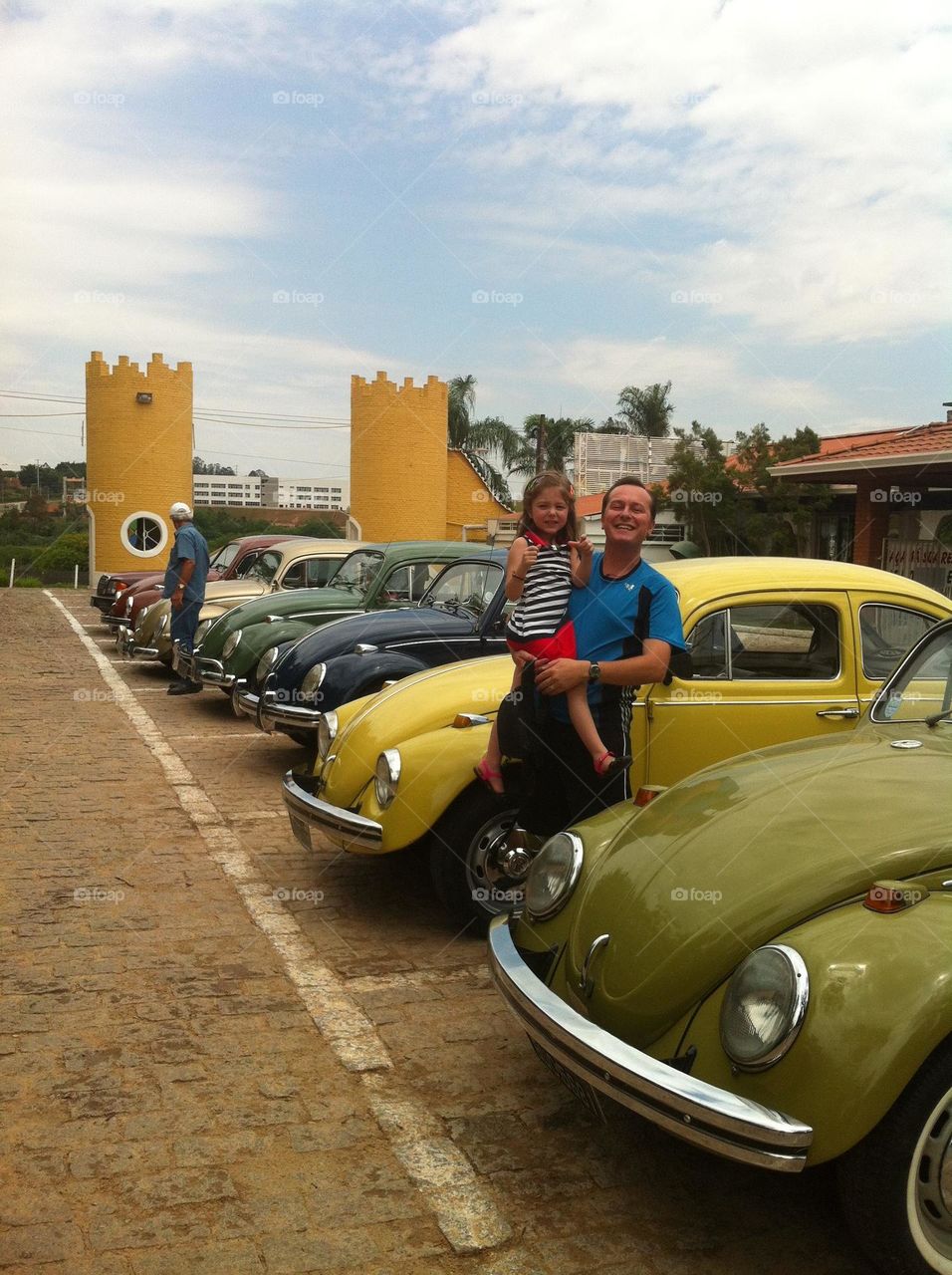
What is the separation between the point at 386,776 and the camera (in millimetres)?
4871

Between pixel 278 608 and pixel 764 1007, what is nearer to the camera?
pixel 764 1007

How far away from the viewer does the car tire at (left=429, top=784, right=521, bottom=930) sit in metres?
4.79

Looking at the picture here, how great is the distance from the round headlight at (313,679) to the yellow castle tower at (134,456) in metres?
27.5

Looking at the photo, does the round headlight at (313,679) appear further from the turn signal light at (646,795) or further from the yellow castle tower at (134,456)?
the yellow castle tower at (134,456)

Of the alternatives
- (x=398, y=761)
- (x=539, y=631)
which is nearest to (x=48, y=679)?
(x=398, y=761)

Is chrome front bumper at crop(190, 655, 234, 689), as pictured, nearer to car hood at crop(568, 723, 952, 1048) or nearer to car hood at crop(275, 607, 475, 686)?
car hood at crop(275, 607, 475, 686)

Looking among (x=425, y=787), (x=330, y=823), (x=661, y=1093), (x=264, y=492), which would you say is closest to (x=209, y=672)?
(x=330, y=823)

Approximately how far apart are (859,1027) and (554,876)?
48.8 inches

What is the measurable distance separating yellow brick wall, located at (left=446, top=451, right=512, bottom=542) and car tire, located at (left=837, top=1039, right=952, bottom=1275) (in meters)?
34.3

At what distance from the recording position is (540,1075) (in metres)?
3.74

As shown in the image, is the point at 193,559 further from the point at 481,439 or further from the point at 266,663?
the point at 481,439

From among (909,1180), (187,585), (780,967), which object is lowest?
(909,1180)

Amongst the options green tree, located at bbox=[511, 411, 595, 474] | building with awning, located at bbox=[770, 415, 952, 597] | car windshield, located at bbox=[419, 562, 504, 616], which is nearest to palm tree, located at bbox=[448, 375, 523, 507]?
green tree, located at bbox=[511, 411, 595, 474]

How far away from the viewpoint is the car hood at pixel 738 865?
285cm
